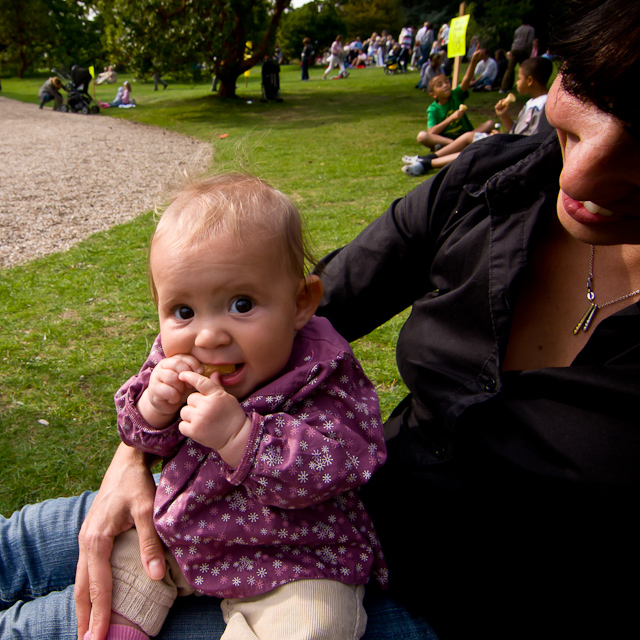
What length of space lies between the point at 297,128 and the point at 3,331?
11.6 metres

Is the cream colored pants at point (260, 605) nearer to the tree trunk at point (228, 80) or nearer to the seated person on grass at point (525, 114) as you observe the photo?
the seated person on grass at point (525, 114)

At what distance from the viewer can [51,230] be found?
6805 millimetres

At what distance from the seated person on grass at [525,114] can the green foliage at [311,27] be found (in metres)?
34.9

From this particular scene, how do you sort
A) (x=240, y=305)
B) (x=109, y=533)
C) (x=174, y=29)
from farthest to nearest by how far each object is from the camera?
(x=174, y=29), (x=109, y=533), (x=240, y=305)

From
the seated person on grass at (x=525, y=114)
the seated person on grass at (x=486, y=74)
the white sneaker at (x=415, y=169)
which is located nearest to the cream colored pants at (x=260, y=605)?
the seated person on grass at (x=525, y=114)

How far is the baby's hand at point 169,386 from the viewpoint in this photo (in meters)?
1.34

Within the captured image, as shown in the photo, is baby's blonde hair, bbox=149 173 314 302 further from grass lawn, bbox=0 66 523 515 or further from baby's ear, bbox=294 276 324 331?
grass lawn, bbox=0 66 523 515

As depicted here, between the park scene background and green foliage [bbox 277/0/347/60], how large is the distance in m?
16.2

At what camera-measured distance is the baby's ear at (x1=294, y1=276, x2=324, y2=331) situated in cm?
154

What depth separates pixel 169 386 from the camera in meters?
1.34

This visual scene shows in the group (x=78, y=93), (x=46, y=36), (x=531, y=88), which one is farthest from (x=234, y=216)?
(x=46, y=36)

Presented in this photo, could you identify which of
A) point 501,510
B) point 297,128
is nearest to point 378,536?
point 501,510

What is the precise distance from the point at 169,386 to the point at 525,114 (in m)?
7.76

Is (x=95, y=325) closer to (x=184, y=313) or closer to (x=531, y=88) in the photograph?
(x=184, y=313)
